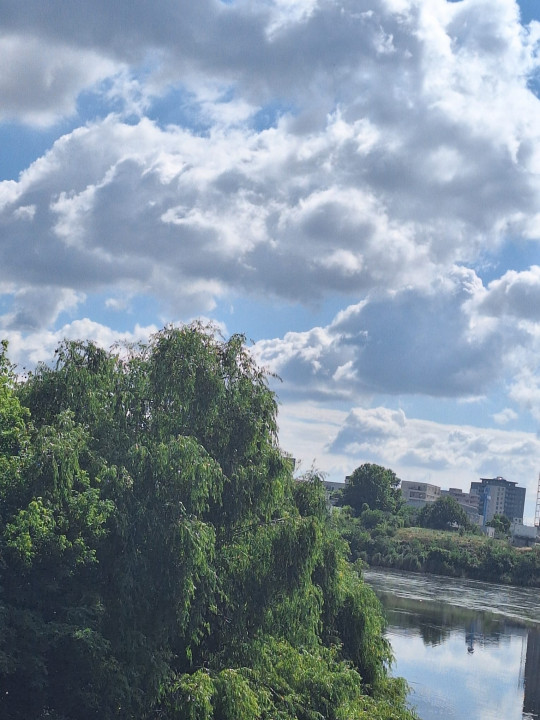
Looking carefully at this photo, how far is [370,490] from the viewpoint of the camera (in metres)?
178

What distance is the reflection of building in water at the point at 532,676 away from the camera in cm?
4409

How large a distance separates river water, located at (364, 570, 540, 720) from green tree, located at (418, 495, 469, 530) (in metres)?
76.3

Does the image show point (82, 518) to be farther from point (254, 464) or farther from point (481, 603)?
point (481, 603)

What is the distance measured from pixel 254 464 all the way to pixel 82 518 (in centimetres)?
666

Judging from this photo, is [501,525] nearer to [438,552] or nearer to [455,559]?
[438,552]

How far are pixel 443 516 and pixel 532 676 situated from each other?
119 metres

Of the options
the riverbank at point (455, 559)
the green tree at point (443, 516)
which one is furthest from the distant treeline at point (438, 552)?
the green tree at point (443, 516)

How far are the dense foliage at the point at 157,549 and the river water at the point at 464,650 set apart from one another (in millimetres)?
14874

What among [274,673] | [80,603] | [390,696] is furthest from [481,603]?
[80,603]

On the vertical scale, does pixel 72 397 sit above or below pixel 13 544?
above

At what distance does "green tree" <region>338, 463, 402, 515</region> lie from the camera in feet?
576

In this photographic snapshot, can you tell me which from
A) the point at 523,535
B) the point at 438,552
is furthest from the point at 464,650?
the point at 523,535

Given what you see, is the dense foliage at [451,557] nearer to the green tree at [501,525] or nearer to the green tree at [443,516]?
the green tree at [443,516]

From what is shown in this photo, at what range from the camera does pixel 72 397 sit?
84.2 ft
